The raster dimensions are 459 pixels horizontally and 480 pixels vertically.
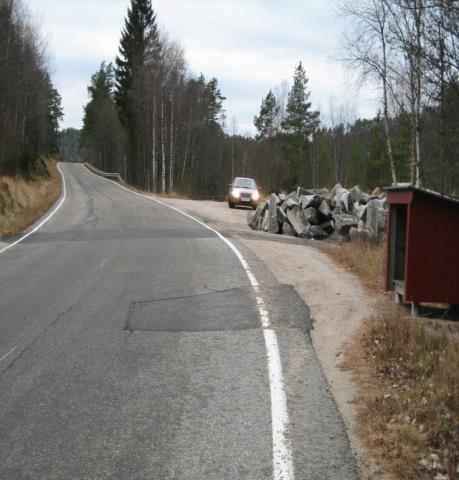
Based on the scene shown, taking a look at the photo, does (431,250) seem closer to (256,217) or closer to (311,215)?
(311,215)

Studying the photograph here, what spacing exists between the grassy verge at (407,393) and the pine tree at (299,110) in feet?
202

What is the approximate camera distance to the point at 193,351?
6898 millimetres

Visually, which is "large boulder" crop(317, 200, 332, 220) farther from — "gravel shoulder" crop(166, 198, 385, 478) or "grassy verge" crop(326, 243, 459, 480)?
"grassy verge" crop(326, 243, 459, 480)

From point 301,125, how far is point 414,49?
56120mm

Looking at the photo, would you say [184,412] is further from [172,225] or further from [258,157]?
[258,157]

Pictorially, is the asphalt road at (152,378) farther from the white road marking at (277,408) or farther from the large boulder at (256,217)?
the large boulder at (256,217)

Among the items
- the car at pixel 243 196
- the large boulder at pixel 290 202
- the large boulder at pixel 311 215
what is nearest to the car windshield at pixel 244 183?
the car at pixel 243 196

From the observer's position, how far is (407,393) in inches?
218

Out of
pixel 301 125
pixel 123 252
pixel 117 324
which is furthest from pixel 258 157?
pixel 117 324

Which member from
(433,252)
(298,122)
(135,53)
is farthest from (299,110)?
(433,252)

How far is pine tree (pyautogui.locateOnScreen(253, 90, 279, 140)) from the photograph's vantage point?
3109 inches

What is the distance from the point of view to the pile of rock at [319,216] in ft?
62.6

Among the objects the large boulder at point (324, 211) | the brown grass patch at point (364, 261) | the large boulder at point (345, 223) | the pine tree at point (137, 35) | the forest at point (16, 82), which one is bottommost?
the brown grass patch at point (364, 261)

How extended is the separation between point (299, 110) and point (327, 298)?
6046 cm
